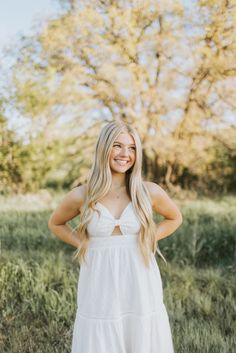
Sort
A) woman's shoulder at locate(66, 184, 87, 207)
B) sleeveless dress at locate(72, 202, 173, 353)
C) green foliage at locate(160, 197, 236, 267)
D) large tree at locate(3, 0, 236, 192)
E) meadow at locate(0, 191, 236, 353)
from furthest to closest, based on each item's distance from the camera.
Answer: large tree at locate(3, 0, 236, 192), green foliage at locate(160, 197, 236, 267), meadow at locate(0, 191, 236, 353), woman's shoulder at locate(66, 184, 87, 207), sleeveless dress at locate(72, 202, 173, 353)

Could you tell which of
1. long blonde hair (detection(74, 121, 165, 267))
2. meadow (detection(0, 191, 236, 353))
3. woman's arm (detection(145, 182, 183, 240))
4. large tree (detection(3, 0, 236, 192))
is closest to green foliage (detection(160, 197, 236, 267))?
meadow (detection(0, 191, 236, 353))

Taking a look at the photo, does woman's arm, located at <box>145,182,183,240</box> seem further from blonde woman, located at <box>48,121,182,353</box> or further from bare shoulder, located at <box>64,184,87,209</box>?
bare shoulder, located at <box>64,184,87,209</box>

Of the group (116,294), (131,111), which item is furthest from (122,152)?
(131,111)

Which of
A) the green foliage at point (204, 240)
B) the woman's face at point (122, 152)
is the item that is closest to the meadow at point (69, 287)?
the green foliage at point (204, 240)

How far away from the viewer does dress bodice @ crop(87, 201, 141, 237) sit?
2092 millimetres

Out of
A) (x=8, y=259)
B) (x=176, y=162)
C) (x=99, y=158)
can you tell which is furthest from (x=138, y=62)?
(x=99, y=158)

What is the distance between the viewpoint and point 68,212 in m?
2.28

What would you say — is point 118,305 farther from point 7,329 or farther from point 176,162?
point 176,162

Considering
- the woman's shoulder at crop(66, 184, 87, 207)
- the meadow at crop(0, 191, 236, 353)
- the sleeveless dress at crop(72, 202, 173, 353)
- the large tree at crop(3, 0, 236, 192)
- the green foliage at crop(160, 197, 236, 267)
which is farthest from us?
the large tree at crop(3, 0, 236, 192)

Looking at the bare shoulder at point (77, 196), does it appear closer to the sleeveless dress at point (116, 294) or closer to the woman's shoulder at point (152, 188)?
the sleeveless dress at point (116, 294)

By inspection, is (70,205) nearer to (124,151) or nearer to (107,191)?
(107,191)

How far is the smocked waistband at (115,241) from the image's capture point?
2.10 m

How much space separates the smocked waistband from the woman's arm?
24cm

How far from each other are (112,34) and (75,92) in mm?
1074
